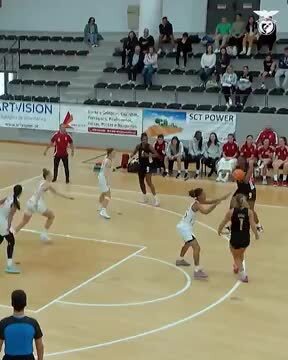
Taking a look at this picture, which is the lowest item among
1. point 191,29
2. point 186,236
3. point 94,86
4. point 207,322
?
point 207,322

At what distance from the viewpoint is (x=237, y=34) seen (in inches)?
1097

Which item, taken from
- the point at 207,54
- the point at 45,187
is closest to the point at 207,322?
the point at 45,187

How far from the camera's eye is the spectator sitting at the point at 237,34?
27359 millimetres

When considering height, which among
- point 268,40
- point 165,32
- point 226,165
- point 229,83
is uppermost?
point 165,32

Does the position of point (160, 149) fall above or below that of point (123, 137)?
above

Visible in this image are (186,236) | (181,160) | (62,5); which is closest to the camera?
(186,236)

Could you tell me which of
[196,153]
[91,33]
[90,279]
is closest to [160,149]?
[196,153]

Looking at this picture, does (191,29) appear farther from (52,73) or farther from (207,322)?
(207,322)

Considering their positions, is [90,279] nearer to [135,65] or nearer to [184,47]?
[135,65]

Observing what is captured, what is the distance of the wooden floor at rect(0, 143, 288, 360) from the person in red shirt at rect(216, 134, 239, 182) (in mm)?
3366

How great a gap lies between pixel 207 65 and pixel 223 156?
626 cm

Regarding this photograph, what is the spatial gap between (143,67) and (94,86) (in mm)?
2159

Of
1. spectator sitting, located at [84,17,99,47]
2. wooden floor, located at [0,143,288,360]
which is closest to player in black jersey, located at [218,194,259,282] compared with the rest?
wooden floor, located at [0,143,288,360]

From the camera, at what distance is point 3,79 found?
31.7 m
